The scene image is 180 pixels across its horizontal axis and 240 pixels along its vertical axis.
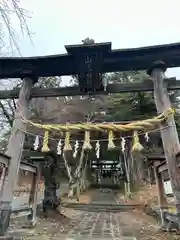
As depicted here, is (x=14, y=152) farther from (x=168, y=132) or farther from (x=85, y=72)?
(x=168, y=132)

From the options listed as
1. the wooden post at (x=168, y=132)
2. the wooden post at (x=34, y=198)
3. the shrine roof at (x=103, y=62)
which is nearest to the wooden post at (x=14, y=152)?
the shrine roof at (x=103, y=62)

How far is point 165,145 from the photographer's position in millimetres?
4766

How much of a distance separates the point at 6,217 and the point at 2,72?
10.8ft

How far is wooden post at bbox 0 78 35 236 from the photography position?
4.80 metres

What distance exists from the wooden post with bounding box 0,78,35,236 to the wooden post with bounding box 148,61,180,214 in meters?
2.86

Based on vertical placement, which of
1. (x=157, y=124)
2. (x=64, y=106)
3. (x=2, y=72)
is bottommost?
(x=157, y=124)

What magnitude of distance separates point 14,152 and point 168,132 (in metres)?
3.09

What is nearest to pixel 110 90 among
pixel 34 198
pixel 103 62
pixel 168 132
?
pixel 103 62

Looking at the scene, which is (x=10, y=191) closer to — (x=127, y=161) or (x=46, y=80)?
(x=46, y=80)

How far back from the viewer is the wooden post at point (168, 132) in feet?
14.7

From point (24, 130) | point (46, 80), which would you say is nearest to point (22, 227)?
point (24, 130)

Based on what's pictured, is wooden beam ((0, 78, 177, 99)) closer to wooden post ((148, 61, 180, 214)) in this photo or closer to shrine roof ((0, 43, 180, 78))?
wooden post ((148, 61, 180, 214))

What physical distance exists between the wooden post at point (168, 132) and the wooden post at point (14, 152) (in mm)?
2858

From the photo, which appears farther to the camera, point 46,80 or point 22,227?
point 46,80
